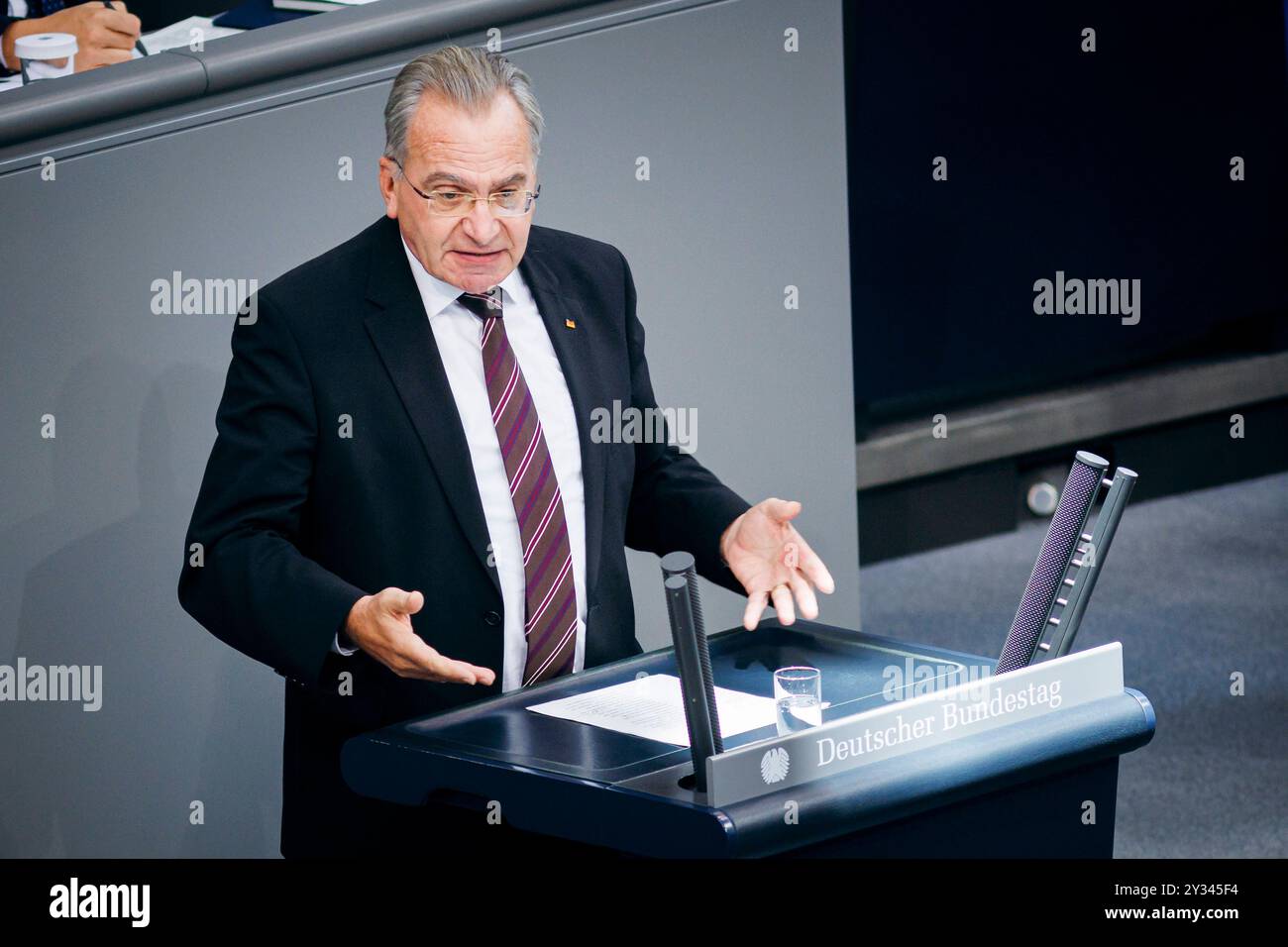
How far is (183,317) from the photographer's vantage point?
2.89 m

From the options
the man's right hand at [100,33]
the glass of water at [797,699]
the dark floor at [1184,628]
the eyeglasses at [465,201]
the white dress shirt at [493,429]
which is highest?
the man's right hand at [100,33]

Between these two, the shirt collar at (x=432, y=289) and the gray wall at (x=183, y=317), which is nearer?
the shirt collar at (x=432, y=289)

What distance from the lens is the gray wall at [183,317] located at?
278cm

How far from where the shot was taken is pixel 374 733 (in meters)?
2.09

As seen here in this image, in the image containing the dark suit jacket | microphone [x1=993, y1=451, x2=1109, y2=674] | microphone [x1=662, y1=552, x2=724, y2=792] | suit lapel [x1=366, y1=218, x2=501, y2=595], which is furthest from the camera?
suit lapel [x1=366, y1=218, x2=501, y2=595]

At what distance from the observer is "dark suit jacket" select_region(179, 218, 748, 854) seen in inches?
88.5

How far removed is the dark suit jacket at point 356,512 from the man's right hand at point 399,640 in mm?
37

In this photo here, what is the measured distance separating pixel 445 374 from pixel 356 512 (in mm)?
207

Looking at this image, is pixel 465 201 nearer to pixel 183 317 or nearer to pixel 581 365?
pixel 581 365

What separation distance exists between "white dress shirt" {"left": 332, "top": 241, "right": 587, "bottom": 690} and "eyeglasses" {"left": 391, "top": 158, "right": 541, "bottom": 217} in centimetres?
11
